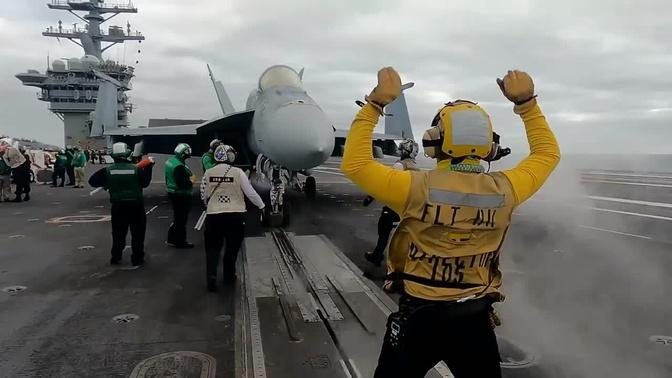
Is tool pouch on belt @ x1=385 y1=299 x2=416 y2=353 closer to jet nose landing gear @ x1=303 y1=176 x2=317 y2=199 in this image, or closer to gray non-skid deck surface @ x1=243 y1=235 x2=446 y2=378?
gray non-skid deck surface @ x1=243 y1=235 x2=446 y2=378

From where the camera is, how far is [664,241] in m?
9.72

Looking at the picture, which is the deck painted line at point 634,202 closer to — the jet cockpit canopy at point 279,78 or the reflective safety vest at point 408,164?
the jet cockpit canopy at point 279,78

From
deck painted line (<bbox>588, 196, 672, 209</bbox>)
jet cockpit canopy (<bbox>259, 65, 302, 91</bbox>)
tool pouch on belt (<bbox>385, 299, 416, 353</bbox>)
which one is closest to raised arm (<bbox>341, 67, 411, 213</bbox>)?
tool pouch on belt (<bbox>385, 299, 416, 353</bbox>)

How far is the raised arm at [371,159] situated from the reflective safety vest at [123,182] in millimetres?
5991

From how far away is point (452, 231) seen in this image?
235cm

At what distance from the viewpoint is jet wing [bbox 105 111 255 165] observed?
13.5 metres

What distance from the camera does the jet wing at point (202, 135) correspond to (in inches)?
531

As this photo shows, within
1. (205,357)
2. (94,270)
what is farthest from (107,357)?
(94,270)

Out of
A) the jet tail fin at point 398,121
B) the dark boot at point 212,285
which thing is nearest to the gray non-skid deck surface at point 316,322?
the dark boot at point 212,285

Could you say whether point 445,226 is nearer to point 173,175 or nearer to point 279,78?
point 173,175

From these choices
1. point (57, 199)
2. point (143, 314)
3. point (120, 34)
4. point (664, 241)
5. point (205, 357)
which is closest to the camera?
point (205, 357)

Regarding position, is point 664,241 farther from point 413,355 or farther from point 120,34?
point 120,34

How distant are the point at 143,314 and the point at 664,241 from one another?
30.5ft

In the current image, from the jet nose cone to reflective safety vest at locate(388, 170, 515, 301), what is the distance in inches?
278
